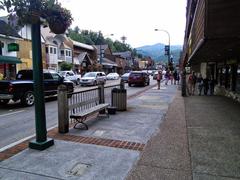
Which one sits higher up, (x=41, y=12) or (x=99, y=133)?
(x=41, y=12)

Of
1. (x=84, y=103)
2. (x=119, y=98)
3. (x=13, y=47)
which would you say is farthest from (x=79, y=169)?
(x=13, y=47)

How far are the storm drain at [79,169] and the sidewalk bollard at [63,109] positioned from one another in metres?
2.33

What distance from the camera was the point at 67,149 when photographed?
18.8 ft

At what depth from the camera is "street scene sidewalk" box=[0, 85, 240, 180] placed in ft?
14.8

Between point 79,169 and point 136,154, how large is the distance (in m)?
1.29

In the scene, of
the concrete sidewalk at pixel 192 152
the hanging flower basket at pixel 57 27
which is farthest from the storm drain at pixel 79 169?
the hanging flower basket at pixel 57 27

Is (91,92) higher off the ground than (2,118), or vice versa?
(91,92)

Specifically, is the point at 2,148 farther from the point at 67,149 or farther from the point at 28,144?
the point at 67,149

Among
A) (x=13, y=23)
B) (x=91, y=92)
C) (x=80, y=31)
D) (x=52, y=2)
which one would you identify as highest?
(x=80, y=31)

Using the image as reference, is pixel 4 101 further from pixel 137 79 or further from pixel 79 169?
pixel 137 79

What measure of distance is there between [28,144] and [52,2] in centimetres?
315

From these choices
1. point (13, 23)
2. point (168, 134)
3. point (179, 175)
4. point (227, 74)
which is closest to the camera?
point (179, 175)

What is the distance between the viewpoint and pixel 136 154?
545 cm

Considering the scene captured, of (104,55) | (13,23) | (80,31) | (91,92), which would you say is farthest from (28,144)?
(80,31)
